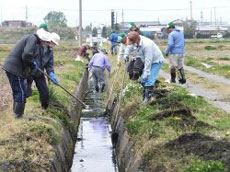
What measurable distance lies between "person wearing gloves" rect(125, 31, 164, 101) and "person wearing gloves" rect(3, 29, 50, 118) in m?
2.25

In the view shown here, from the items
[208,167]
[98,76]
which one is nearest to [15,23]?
[98,76]

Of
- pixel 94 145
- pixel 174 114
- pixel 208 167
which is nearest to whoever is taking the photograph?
pixel 208 167

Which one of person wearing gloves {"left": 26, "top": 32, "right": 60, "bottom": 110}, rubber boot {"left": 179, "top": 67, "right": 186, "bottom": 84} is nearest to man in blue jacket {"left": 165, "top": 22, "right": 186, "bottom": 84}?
rubber boot {"left": 179, "top": 67, "right": 186, "bottom": 84}

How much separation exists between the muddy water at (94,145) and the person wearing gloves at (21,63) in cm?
174

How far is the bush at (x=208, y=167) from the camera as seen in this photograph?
606cm

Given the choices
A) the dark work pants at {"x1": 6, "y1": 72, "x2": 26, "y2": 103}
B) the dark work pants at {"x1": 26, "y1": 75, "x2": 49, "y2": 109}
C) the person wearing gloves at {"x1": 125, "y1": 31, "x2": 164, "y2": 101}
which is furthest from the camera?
the person wearing gloves at {"x1": 125, "y1": 31, "x2": 164, "y2": 101}

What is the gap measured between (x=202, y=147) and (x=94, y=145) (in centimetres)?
522

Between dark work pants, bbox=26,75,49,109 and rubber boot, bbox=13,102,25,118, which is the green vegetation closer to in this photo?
dark work pants, bbox=26,75,49,109

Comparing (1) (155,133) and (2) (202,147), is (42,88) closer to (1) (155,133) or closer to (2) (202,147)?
(1) (155,133)

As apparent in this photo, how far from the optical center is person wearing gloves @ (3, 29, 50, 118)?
373 inches

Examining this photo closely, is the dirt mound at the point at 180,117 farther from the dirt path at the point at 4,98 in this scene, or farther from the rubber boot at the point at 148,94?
the dirt path at the point at 4,98

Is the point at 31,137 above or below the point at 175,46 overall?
below

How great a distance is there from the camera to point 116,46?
114 ft

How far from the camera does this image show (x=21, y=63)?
9695mm
